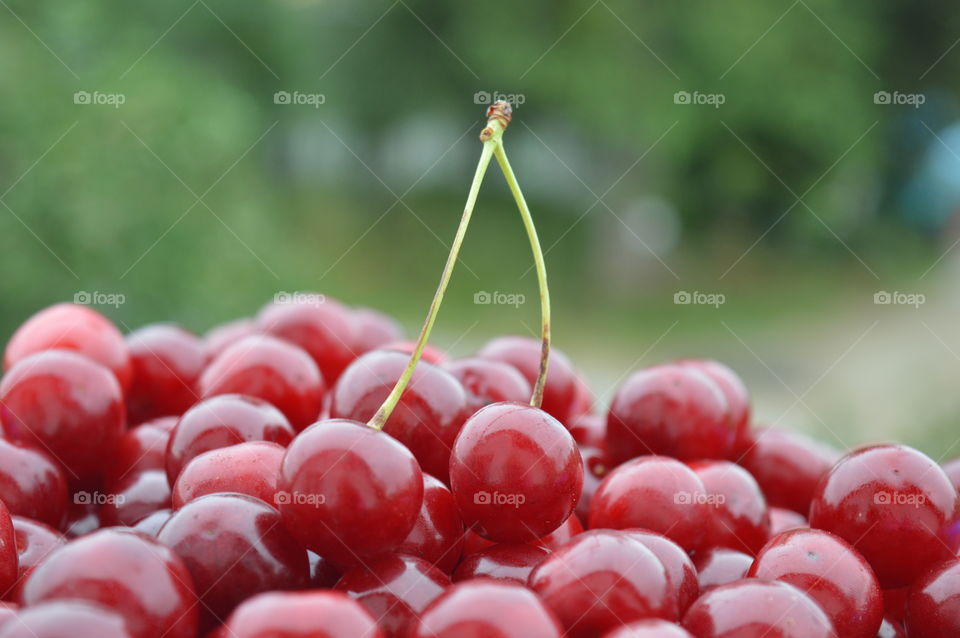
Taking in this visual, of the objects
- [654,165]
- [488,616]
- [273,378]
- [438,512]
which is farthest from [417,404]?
[654,165]

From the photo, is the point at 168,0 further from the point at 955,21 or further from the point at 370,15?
the point at 955,21

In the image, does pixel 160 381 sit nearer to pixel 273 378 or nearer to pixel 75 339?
pixel 75 339

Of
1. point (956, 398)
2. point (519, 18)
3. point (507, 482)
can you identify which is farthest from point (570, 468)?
point (519, 18)

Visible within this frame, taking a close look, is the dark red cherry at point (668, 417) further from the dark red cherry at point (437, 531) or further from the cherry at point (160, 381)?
the cherry at point (160, 381)

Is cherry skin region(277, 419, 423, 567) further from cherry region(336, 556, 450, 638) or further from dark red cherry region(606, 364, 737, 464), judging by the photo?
dark red cherry region(606, 364, 737, 464)

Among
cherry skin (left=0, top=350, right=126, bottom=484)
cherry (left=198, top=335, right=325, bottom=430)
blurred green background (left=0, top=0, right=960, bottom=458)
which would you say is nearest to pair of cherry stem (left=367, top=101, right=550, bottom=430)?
cherry (left=198, top=335, right=325, bottom=430)

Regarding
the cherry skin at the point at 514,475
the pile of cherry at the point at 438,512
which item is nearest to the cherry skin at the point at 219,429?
the pile of cherry at the point at 438,512
